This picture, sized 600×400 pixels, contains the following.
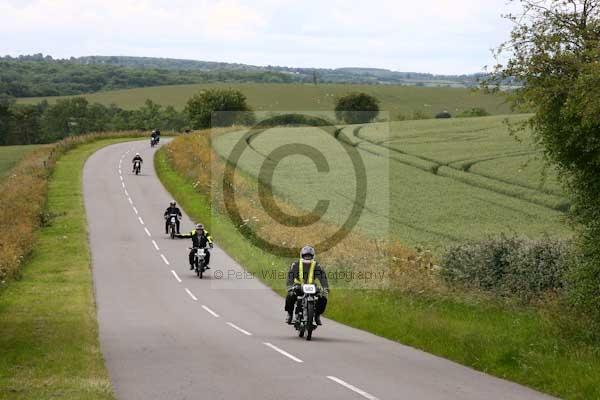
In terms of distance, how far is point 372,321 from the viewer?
71.5 feet

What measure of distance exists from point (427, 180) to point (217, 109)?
77716 mm

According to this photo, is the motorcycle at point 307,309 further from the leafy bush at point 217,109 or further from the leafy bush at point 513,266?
the leafy bush at point 217,109

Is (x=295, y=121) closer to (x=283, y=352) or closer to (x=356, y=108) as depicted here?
(x=356, y=108)

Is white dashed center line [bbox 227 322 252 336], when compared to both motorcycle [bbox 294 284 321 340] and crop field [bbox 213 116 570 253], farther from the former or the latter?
crop field [bbox 213 116 570 253]

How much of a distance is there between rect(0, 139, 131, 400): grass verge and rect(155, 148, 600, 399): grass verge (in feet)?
21.7

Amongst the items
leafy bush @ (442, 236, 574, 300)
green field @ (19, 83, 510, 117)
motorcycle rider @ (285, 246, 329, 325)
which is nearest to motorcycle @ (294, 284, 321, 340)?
motorcycle rider @ (285, 246, 329, 325)

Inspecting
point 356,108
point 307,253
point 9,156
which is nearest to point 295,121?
point 356,108

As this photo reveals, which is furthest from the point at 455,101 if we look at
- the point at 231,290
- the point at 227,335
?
the point at 227,335

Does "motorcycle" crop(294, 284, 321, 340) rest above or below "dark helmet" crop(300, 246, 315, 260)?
below

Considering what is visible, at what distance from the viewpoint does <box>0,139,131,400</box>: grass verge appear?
13.7m

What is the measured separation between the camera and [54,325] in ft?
70.4

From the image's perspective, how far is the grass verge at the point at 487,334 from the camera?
13.9 metres

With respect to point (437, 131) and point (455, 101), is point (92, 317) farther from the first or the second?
point (455, 101)

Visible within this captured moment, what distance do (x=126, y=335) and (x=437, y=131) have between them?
186 ft
